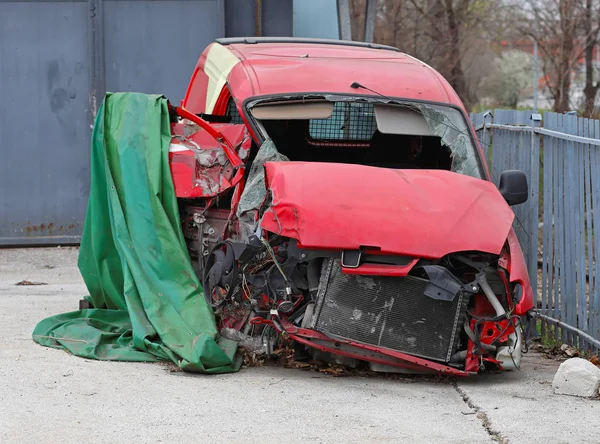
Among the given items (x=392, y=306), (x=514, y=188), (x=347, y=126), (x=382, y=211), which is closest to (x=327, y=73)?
(x=347, y=126)

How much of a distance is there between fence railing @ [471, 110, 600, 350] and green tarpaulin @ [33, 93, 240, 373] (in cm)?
247

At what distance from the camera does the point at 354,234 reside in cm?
600

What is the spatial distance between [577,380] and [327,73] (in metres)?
2.95

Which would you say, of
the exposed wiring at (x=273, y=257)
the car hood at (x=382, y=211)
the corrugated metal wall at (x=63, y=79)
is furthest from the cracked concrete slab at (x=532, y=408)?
the corrugated metal wall at (x=63, y=79)

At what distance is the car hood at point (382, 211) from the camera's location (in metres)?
6.00

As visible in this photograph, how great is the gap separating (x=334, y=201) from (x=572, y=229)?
82.2 inches

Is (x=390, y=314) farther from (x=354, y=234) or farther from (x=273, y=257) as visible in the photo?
(x=273, y=257)

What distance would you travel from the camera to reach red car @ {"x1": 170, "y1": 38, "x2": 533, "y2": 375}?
19.9ft

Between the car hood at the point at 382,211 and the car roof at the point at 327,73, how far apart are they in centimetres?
98

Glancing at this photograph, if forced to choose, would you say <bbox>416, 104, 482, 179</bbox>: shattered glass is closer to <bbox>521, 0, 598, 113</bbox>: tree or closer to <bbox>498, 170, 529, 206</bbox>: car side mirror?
<bbox>498, 170, 529, 206</bbox>: car side mirror

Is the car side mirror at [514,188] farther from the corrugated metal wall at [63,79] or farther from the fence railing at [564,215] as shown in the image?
the corrugated metal wall at [63,79]

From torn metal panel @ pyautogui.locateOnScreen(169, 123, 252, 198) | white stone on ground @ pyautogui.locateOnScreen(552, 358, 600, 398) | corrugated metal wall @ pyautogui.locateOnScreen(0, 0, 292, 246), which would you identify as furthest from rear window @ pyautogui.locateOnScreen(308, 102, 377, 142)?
corrugated metal wall @ pyautogui.locateOnScreen(0, 0, 292, 246)

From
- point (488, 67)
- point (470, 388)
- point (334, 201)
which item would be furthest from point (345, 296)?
point (488, 67)

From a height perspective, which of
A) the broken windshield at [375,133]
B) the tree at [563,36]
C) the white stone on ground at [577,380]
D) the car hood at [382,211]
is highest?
the tree at [563,36]
